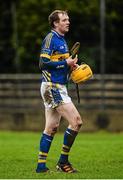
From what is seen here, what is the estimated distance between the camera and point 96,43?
106ft

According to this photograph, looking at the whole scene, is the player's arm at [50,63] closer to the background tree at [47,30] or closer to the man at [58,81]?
the man at [58,81]

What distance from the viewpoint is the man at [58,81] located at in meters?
10.8

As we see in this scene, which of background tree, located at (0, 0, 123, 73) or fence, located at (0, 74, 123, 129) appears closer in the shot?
fence, located at (0, 74, 123, 129)

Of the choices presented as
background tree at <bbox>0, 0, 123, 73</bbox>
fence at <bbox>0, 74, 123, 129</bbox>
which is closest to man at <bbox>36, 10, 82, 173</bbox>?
fence at <bbox>0, 74, 123, 129</bbox>

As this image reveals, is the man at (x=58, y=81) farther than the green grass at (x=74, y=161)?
Yes

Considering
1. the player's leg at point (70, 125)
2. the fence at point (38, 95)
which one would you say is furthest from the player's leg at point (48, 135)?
→ the fence at point (38, 95)

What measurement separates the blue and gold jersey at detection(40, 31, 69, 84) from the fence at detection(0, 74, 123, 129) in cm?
1232

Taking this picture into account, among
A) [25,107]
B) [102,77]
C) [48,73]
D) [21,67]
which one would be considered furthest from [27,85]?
[48,73]

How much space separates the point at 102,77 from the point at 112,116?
5.58ft

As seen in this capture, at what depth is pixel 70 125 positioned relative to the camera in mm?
10844

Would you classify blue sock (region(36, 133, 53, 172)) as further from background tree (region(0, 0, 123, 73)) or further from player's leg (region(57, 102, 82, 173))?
background tree (region(0, 0, 123, 73))

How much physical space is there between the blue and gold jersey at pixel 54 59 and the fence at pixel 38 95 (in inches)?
485

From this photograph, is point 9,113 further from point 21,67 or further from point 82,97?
point 21,67

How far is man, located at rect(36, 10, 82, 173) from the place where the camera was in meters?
10.8
